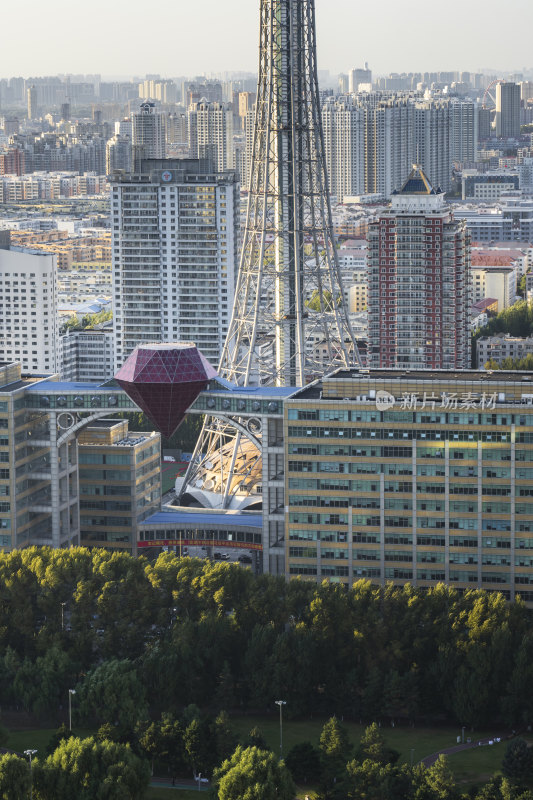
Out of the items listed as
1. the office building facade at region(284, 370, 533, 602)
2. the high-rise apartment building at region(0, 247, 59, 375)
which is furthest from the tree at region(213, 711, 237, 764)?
the high-rise apartment building at region(0, 247, 59, 375)

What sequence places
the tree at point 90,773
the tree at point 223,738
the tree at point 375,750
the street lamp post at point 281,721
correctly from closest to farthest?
the tree at point 90,773, the tree at point 375,750, the tree at point 223,738, the street lamp post at point 281,721

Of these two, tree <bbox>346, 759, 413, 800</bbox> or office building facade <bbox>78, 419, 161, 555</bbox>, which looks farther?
office building facade <bbox>78, 419, 161, 555</bbox>

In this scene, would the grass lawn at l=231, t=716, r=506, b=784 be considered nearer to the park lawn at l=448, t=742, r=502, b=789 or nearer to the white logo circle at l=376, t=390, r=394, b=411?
the park lawn at l=448, t=742, r=502, b=789

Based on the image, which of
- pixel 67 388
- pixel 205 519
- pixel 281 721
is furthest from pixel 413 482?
pixel 67 388

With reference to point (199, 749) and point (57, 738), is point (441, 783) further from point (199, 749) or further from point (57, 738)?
point (57, 738)

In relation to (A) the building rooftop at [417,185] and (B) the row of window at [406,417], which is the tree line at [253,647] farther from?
(A) the building rooftop at [417,185]

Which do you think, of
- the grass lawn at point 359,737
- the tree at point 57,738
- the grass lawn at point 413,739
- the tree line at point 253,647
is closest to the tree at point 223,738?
the grass lawn at point 413,739
